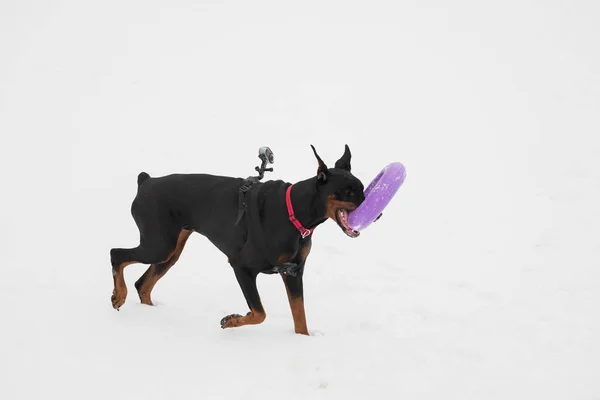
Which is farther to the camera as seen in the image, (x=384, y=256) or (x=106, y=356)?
(x=384, y=256)

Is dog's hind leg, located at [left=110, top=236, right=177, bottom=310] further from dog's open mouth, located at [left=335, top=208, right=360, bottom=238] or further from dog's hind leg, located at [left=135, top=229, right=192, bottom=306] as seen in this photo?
dog's open mouth, located at [left=335, top=208, right=360, bottom=238]

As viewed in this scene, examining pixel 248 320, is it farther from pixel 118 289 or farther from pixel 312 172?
pixel 312 172

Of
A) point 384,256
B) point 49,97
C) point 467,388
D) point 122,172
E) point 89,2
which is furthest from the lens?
point 89,2

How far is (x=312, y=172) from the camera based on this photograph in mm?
8758

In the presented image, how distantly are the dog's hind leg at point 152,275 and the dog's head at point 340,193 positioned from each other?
156 centimetres

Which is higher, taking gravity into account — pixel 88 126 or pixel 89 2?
pixel 89 2

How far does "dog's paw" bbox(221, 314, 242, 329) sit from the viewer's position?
4.76m

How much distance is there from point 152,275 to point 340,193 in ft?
6.84

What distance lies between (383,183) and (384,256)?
2509 millimetres

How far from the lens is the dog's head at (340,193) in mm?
4344

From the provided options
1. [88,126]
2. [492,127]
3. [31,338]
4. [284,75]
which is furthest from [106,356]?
[284,75]

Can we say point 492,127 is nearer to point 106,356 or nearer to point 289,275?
point 289,275

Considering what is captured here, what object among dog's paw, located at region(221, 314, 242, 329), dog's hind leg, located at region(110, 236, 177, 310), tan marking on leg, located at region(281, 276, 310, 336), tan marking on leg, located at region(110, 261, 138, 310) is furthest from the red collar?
tan marking on leg, located at region(110, 261, 138, 310)

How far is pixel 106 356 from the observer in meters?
4.52
